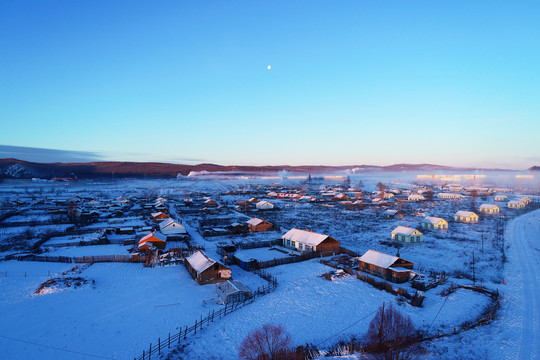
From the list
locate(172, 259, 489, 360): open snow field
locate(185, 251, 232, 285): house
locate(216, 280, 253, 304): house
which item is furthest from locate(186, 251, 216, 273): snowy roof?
locate(172, 259, 489, 360): open snow field

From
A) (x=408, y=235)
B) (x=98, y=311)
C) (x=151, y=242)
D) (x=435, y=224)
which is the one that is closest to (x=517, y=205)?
(x=435, y=224)

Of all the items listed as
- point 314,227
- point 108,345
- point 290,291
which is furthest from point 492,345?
point 314,227

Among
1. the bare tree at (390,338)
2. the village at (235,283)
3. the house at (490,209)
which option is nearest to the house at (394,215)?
A: the village at (235,283)

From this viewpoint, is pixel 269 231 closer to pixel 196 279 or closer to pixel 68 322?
pixel 196 279

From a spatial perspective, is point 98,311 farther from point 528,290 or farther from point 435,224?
point 435,224

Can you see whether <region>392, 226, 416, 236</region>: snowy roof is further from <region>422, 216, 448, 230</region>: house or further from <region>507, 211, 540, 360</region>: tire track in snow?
<region>422, 216, 448, 230</region>: house

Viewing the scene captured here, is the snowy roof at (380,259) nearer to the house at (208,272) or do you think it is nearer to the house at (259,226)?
the house at (208,272)

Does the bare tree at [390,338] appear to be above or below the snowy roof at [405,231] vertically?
above
